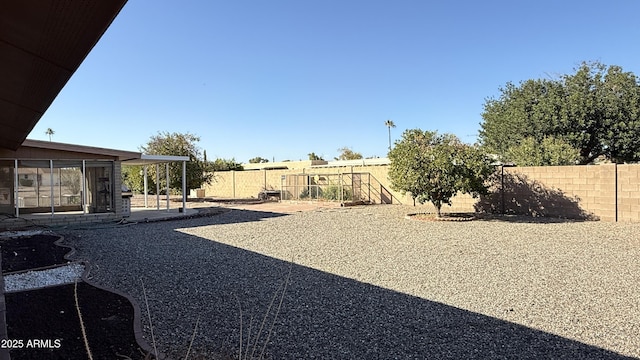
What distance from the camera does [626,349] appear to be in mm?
3432

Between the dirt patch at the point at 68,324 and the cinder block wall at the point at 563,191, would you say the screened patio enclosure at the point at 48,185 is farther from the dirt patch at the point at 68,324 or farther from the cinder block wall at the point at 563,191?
the cinder block wall at the point at 563,191

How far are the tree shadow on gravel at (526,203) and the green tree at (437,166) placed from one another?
1622mm

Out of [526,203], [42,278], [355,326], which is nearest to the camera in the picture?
[355,326]

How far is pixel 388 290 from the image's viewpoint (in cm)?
538

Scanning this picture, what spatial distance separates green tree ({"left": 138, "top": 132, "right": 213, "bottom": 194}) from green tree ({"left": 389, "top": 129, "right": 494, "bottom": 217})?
1374 centimetres

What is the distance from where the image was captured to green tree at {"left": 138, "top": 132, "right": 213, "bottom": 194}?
77.2 ft

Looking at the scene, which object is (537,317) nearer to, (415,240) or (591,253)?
(591,253)

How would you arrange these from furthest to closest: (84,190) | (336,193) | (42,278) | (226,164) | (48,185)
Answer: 1. (226,164)
2. (336,193)
3. (84,190)
4. (48,185)
5. (42,278)

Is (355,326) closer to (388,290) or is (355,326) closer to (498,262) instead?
(388,290)

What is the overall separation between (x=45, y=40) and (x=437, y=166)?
480 inches

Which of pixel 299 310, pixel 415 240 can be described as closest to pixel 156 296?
pixel 299 310

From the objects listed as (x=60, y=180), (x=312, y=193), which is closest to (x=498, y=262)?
(x=60, y=180)

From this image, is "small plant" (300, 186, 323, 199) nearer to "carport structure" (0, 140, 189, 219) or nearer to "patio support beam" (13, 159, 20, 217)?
"carport structure" (0, 140, 189, 219)

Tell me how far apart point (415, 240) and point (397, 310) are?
213 inches
